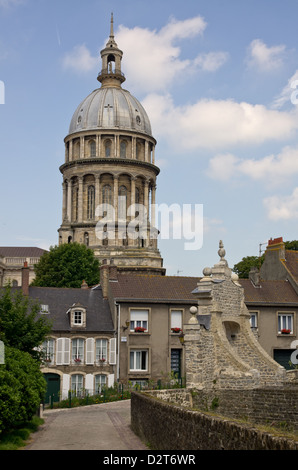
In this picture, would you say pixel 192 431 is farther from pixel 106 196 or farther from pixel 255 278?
pixel 106 196

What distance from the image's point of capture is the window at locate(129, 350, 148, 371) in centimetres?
3584

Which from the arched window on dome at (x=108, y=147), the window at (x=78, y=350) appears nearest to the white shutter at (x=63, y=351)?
the window at (x=78, y=350)

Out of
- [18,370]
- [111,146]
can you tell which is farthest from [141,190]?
[18,370]

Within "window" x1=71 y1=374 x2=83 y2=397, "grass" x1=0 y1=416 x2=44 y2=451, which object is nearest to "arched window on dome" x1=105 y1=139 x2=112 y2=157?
"window" x1=71 y1=374 x2=83 y2=397

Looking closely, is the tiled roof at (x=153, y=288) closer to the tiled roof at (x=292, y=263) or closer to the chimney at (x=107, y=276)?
the chimney at (x=107, y=276)

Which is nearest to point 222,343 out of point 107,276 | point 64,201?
point 107,276

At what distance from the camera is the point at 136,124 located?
8000 centimetres

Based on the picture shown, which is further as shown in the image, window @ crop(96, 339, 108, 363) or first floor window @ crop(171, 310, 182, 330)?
first floor window @ crop(171, 310, 182, 330)

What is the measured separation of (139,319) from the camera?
36.3 meters

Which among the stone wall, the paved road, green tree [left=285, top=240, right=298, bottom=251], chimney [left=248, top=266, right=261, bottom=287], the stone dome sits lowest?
the paved road

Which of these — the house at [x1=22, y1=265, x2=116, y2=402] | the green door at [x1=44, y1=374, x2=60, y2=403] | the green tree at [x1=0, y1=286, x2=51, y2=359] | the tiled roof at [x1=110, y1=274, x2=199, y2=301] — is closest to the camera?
the green tree at [x1=0, y1=286, x2=51, y2=359]

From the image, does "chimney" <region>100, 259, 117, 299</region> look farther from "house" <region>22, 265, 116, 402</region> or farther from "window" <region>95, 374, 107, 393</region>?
"window" <region>95, 374, 107, 393</region>

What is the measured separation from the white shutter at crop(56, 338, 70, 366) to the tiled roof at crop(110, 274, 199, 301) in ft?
12.5
